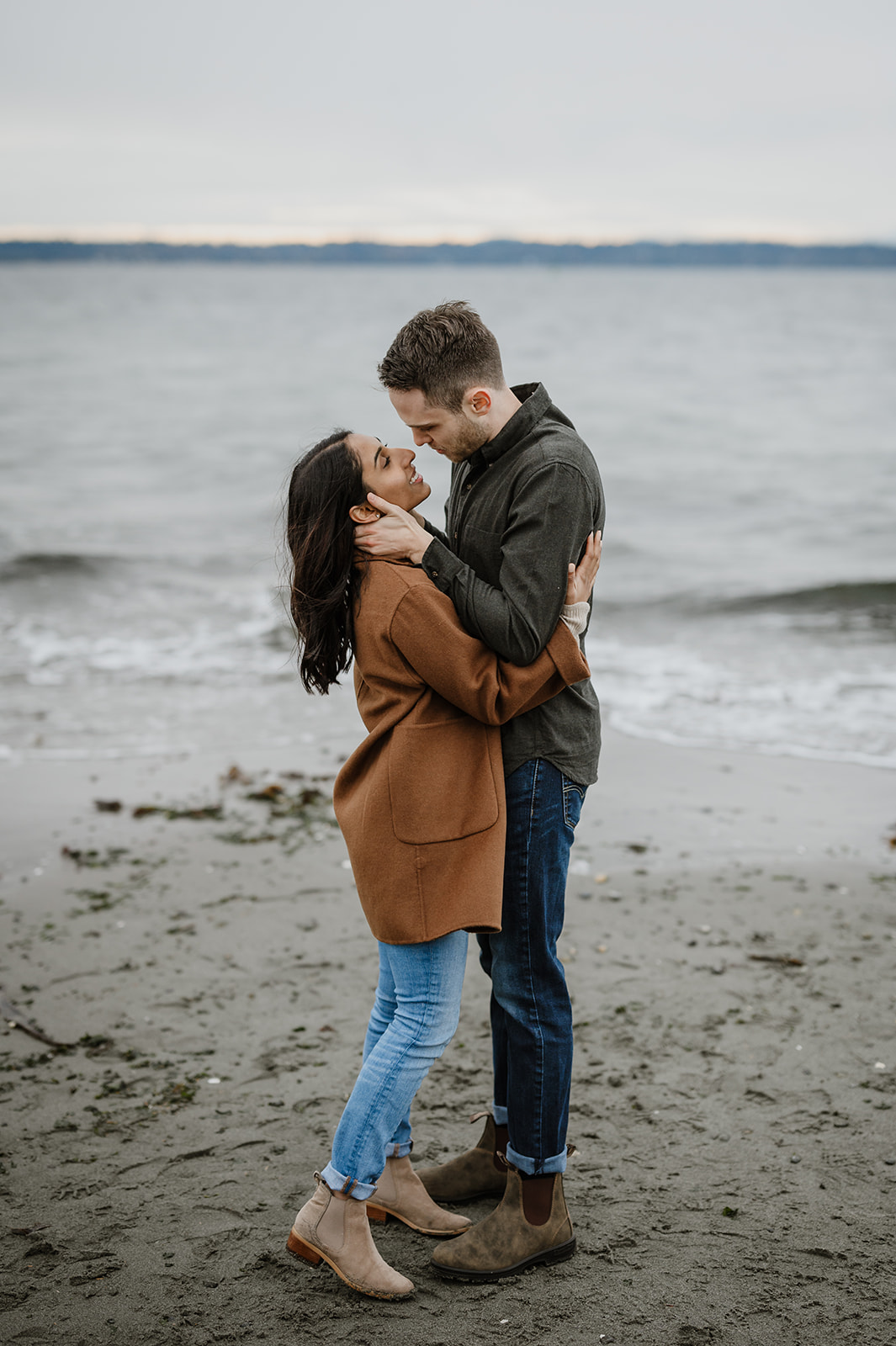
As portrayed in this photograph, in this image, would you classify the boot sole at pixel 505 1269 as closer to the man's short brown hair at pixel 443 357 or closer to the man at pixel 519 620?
the man at pixel 519 620

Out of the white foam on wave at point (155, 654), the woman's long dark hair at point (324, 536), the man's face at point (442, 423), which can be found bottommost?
the white foam on wave at point (155, 654)

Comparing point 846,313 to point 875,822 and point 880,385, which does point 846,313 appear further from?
point 875,822

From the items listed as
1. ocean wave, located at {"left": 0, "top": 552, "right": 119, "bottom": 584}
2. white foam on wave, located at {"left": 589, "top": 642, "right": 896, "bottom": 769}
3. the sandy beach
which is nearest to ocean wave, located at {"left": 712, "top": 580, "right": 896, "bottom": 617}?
white foam on wave, located at {"left": 589, "top": 642, "right": 896, "bottom": 769}

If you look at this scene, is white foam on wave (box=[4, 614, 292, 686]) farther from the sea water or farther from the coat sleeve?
the coat sleeve

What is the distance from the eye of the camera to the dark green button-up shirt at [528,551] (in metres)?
2.42

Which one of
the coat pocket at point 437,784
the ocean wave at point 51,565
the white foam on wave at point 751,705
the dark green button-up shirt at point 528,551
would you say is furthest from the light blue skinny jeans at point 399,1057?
the ocean wave at point 51,565

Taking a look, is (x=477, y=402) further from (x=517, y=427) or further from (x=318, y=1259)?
(x=318, y=1259)

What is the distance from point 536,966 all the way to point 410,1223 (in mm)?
922

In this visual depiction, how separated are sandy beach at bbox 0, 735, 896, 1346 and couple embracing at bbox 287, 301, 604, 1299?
30cm

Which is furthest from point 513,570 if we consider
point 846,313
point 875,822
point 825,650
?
point 846,313

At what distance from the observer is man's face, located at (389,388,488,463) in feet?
8.38

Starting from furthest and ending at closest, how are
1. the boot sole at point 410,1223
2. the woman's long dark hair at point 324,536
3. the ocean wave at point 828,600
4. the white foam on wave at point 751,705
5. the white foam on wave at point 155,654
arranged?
the ocean wave at point 828,600
the white foam on wave at point 155,654
the white foam on wave at point 751,705
the boot sole at point 410,1223
the woman's long dark hair at point 324,536

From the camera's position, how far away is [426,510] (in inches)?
595

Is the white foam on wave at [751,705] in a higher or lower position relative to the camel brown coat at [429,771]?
lower
